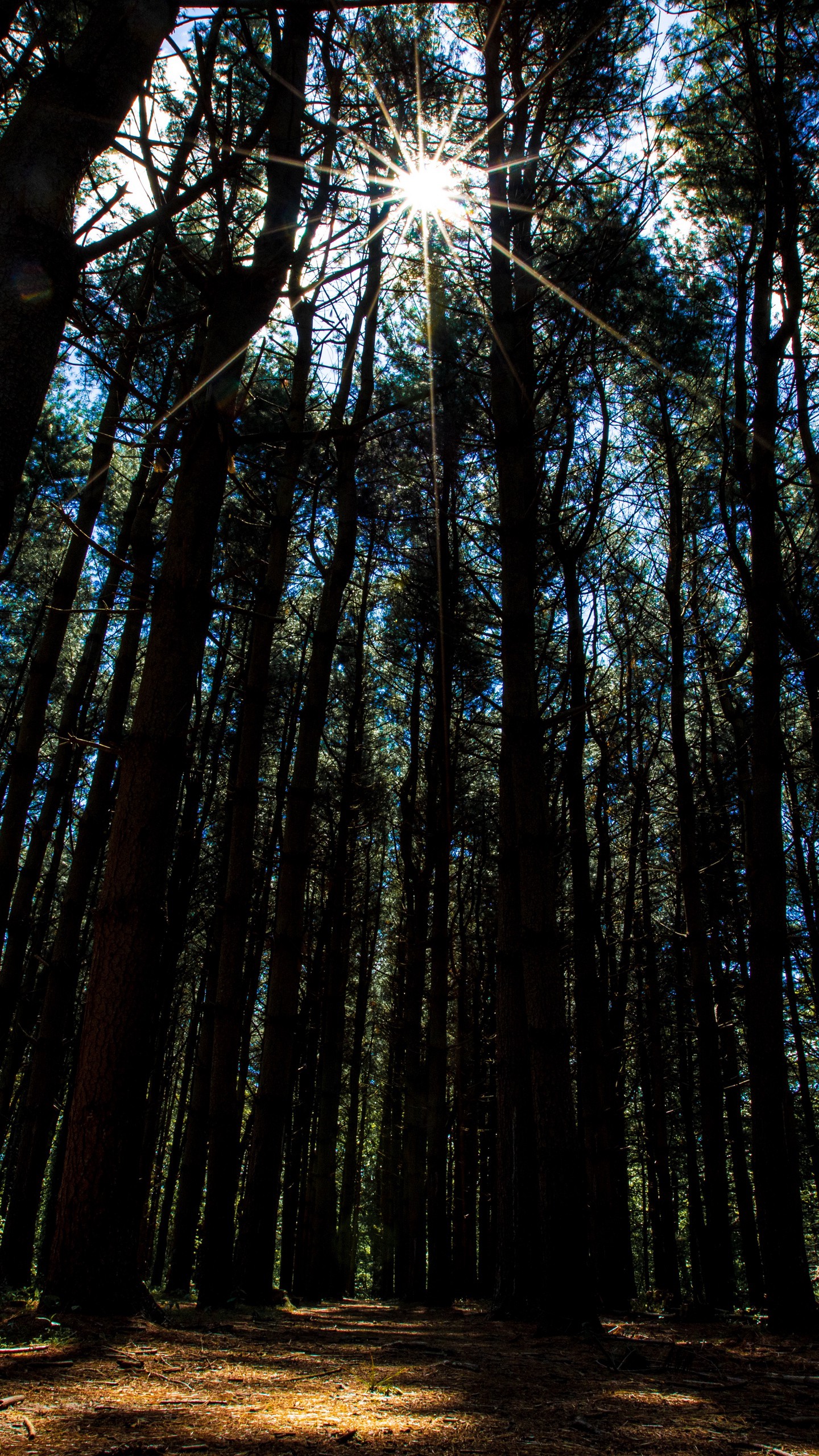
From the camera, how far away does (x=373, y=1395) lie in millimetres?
2455

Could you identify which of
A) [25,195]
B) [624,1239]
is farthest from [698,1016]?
[25,195]

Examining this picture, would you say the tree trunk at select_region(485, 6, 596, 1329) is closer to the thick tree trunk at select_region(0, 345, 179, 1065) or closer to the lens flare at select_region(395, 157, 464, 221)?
the lens flare at select_region(395, 157, 464, 221)

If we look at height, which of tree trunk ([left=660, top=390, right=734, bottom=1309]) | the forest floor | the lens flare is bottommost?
the forest floor

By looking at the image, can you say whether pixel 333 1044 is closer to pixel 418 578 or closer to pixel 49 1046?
pixel 49 1046

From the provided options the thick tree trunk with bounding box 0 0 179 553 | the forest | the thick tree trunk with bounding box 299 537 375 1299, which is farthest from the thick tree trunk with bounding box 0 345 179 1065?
the thick tree trunk with bounding box 0 0 179 553

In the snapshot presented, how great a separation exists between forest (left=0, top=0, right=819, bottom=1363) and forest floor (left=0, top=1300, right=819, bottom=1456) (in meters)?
0.57

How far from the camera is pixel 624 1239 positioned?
11.0 metres

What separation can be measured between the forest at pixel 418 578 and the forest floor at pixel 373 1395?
0.57 m

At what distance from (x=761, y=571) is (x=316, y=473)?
4.87 metres

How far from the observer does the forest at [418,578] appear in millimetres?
4090

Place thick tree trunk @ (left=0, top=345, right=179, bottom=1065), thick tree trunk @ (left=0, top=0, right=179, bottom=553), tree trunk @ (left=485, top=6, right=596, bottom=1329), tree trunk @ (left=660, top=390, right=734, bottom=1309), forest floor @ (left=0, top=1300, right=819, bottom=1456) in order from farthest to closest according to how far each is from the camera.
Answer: tree trunk @ (left=660, top=390, right=734, bottom=1309) → thick tree trunk @ (left=0, top=345, right=179, bottom=1065) → tree trunk @ (left=485, top=6, right=596, bottom=1329) → thick tree trunk @ (left=0, top=0, right=179, bottom=553) → forest floor @ (left=0, top=1300, right=819, bottom=1456)

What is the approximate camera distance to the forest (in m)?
4.09

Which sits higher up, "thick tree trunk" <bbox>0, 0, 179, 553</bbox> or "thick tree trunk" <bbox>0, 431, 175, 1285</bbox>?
"thick tree trunk" <bbox>0, 0, 179, 553</bbox>

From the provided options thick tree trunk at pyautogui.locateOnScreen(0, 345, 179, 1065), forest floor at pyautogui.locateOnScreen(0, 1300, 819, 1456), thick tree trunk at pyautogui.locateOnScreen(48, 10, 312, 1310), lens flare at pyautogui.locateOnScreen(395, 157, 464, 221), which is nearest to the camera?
forest floor at pyautogui.locateOnScreen(0, 1300, 819, 1456)
